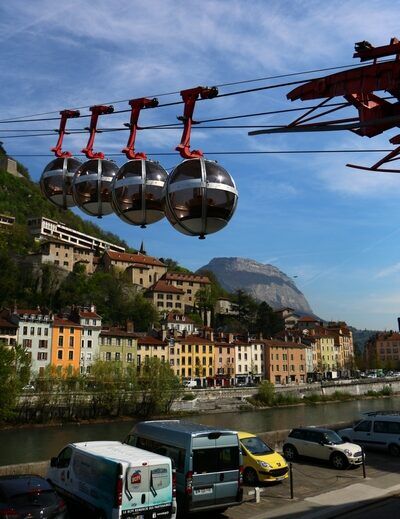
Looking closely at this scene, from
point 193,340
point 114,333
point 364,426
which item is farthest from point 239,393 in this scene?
point 364,426

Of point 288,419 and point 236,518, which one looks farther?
point 288,419

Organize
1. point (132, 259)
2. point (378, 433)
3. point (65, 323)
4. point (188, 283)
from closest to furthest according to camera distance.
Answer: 1. point (378, 433)
2. point (65, 323)
3. point (188, 283)
4. point (132, 259)

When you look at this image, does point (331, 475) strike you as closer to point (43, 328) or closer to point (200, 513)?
point (200, 513)

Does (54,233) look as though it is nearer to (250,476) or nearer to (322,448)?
(322,448)

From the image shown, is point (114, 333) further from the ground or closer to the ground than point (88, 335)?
further from the ground

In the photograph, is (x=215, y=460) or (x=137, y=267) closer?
(x=215, y=460)

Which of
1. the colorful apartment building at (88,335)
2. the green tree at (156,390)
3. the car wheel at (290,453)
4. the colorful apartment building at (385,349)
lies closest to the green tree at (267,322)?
the colorful apartment building at (385,349)

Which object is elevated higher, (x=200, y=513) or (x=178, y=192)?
(x=178, y=192)

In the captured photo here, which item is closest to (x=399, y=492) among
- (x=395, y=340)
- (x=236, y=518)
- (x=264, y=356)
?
(x=236, y=518)
